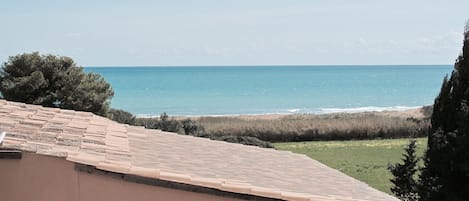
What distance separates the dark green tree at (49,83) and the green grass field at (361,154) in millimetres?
9832

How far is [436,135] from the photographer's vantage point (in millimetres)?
13445

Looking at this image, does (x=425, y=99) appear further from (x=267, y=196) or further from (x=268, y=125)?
(x=267, y=196)

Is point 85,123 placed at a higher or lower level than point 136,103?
lower

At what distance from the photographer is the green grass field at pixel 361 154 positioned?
23000 millimetres

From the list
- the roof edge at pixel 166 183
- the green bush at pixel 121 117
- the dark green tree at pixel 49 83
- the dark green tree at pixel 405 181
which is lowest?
the dark green tree at pixel 405 181

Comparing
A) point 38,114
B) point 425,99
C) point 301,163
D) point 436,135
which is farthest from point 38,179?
point 425,99

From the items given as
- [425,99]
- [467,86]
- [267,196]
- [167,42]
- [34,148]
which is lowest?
[267,196]

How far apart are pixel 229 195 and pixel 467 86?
10.2m

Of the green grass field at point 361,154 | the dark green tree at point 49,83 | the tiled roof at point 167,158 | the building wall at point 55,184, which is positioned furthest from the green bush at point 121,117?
the building wall at point 55,184

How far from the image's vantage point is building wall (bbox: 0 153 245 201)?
4305 millimetres

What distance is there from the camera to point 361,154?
28.9 m

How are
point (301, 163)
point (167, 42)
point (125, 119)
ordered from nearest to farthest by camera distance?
point (301, 163), point (125, 119), point (167, 42)

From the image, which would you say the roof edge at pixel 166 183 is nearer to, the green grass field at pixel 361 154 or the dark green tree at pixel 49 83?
the green grass field at pixel 361 154

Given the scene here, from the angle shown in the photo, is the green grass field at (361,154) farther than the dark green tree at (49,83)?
No
